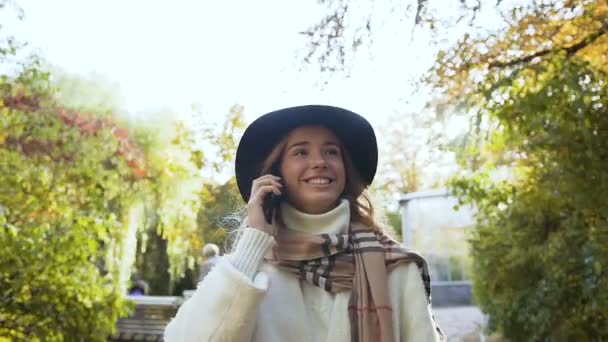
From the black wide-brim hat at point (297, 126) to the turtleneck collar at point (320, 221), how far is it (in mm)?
181

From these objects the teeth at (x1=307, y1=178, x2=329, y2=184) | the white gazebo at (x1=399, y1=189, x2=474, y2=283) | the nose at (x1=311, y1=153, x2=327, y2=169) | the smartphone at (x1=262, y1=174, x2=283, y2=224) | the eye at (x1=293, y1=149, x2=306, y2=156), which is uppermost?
the eye at (x1=293, y1=149, x2=306, y2=156)

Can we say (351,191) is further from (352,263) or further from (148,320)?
(148,320)

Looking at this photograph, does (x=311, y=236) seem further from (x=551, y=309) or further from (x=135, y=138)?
(x=135, y=138)

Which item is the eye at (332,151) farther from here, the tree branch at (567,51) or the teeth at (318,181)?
the tree branch at (567,51)

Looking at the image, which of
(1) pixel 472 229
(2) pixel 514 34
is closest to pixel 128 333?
(1) pixel 472 229

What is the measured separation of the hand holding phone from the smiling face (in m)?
0.04

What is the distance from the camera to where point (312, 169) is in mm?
1492

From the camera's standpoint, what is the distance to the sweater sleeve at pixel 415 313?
1.35 meters

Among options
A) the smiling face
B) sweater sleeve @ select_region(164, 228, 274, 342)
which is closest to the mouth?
the smiling face

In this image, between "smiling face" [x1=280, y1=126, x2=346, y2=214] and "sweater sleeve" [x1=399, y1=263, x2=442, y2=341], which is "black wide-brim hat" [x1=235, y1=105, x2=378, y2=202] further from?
"sweater sleeve" [x1=399, y1=263, x2=442, y2=341]

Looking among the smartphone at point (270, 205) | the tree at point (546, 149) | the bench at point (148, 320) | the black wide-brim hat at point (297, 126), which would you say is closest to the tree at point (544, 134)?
the tree at point (546, 149)

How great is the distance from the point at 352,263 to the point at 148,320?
7793 mm

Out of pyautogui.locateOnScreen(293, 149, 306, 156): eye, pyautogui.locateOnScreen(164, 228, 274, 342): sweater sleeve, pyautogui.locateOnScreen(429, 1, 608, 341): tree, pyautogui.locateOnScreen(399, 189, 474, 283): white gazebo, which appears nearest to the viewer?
pyautogui.locateOnScreen(164, 228, 274, 342): sweater sleeve

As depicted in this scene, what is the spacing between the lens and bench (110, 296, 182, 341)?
8.47 metres
